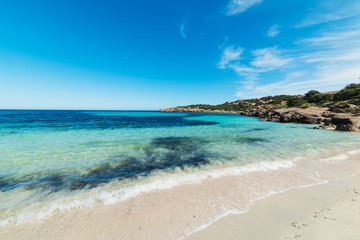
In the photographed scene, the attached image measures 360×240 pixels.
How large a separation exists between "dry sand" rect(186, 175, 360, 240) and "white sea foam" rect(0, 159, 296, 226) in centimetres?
184

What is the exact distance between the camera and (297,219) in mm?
3264

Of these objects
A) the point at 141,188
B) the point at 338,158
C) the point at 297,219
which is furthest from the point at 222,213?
the point at 338,158

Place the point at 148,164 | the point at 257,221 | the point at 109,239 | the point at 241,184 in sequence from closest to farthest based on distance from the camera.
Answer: the point at 109,239, the point at 257,221, the point at 241,184, the point at 148,164

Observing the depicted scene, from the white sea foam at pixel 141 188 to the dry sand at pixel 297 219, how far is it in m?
1.84

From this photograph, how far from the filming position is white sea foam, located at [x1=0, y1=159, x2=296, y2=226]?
3391 mm

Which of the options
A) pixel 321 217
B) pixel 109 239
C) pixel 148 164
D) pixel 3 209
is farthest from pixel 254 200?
pixel 3 209

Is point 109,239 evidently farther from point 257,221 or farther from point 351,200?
point 351,200

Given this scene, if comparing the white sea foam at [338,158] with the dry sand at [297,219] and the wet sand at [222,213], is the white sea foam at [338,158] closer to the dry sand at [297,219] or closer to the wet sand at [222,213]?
the wet sand at [222,213]

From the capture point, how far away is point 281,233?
2.86m

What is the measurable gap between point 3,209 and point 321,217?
829 cm

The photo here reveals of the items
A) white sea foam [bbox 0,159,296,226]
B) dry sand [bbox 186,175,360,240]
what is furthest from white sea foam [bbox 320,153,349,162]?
dry sand [bbox 186,175,360,240]

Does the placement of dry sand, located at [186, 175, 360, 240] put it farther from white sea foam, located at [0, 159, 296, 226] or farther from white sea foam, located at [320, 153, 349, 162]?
white sea foam, located at [320, 153, 349, 162]

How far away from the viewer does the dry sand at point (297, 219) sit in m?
2.83

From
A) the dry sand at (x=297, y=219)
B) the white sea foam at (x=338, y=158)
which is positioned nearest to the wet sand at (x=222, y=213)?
the dry sand at (x=297, y=219)
